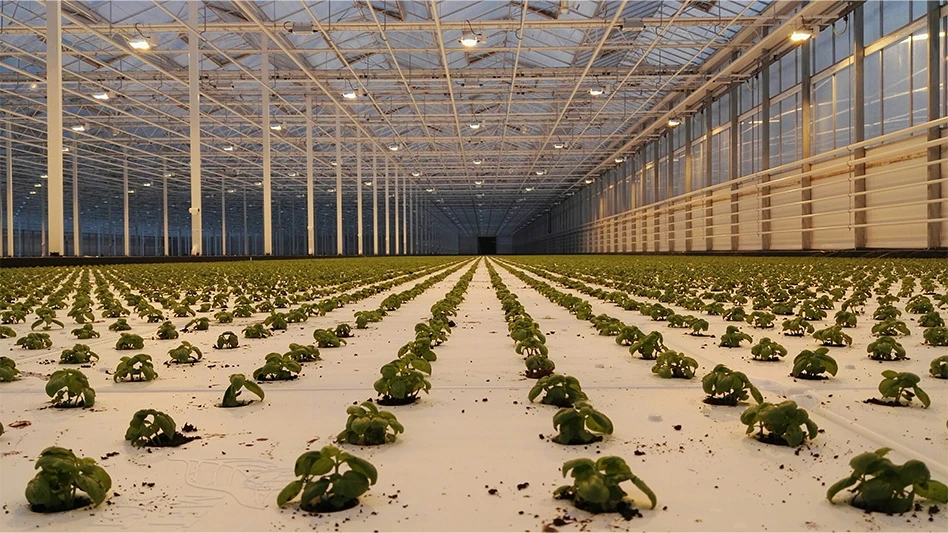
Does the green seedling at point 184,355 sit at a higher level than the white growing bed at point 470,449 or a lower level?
higher

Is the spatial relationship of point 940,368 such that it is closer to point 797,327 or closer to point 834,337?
point 834,337

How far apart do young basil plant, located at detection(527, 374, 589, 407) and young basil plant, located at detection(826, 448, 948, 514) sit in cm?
153

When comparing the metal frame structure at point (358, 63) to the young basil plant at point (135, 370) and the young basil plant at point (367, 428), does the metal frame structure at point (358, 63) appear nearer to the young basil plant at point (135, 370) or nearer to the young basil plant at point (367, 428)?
the young basil plant at point (135, 370)

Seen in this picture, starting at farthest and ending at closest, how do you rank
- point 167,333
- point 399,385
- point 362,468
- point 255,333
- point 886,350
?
point 255,333, point 167,333, point 886,350, point 399,385, point 362,468

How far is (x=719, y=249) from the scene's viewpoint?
3681cm

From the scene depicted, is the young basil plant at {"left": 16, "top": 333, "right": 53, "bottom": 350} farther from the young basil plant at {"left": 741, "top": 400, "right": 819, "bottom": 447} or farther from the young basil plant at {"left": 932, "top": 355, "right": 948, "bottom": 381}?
the young basil plant at {"left": 932, "top": 355, "right": 948, "bottom": 381}

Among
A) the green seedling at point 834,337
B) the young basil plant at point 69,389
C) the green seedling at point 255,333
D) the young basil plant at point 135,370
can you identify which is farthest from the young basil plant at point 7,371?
the green seedling at point 834,337

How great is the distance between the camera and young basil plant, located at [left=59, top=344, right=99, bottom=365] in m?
5.14

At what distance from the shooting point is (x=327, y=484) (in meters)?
2.22

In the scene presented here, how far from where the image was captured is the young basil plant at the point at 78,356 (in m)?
5.14

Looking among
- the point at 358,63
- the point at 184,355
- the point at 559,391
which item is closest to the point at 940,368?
the point at 559,391

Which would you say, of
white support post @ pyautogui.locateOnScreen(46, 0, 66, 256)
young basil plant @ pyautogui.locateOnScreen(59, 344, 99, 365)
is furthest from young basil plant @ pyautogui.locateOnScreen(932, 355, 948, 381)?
white support post @ pyautogui.locateOnScreen(46, 0, 66, 256)

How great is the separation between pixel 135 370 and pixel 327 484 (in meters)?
2.85

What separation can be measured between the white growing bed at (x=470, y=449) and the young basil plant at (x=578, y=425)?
0.07 metres
